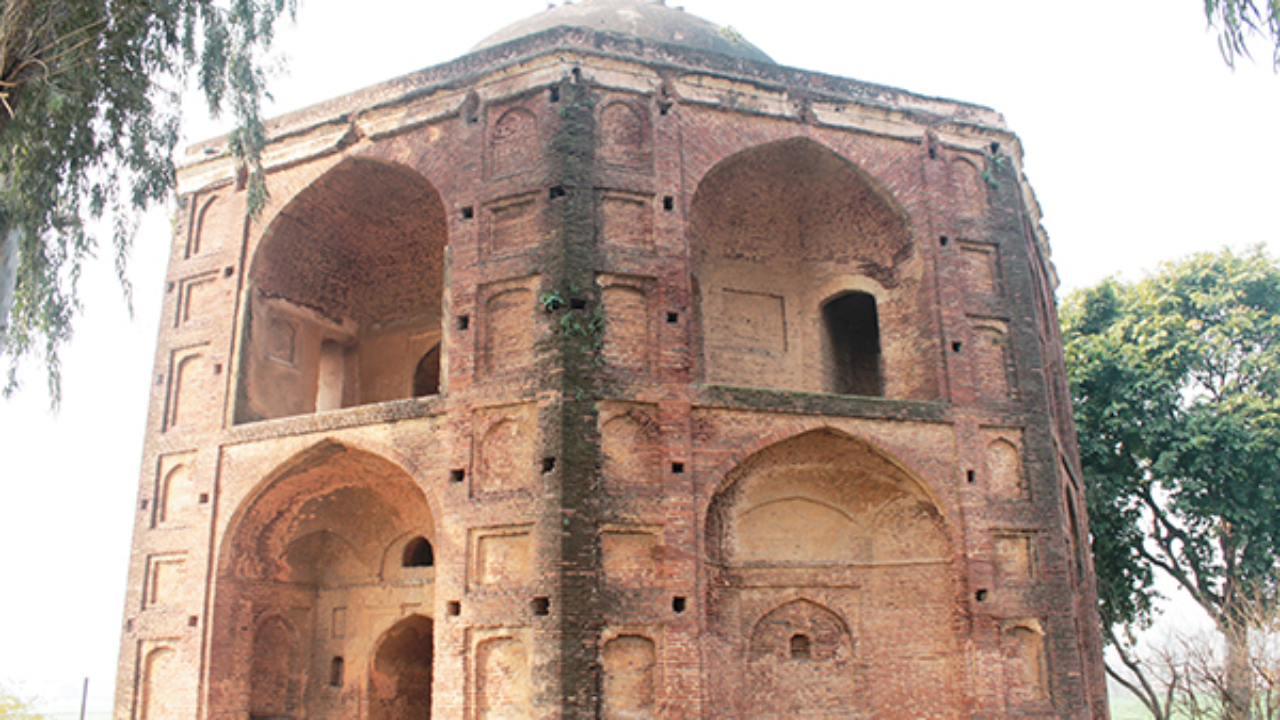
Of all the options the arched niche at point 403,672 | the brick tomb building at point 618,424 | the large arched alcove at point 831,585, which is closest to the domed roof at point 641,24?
the brick tomb building at point 618,424

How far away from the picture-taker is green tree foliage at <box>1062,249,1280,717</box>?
55.9 ft

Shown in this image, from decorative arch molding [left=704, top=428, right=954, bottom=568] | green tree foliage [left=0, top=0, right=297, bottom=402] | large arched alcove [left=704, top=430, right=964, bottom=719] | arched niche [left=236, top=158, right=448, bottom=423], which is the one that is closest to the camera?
green tree foliage [left=0, top=0, right=297, bottom=402]

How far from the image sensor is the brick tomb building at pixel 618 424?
1095 centimetres

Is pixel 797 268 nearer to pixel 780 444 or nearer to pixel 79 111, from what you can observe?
pixel 780 444

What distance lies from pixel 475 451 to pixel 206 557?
402 centimetres

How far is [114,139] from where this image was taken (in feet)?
31.3

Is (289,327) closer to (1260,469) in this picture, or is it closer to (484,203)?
(484,203)

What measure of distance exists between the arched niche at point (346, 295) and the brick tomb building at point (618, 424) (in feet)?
0.21

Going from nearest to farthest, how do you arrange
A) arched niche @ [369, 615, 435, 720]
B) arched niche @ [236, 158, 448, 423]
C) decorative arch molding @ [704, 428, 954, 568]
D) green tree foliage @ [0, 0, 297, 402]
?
green tree foliage @ [0, 0, 297, 402] → decorative arch molding @ [704, 428, 954, 568] → arched niche @ [369, 615, 435, 720] → arched niche @ [236, 158, 448, 423]

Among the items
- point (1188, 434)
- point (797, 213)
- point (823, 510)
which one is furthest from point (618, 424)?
point (1188, 434)

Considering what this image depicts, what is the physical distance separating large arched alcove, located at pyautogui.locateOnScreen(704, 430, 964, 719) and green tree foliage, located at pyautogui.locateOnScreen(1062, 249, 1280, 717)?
7.36 metres

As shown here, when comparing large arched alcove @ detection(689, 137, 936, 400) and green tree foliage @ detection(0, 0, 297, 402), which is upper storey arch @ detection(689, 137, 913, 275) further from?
green tree foliage @ detection(0, 0, 297, 402)

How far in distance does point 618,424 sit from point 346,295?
20.6 feet

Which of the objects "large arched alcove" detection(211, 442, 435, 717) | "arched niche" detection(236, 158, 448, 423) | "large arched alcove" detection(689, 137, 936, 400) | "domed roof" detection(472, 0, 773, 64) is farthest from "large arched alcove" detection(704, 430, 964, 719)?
"domed roof" detection(472, 0, 773, 64)
